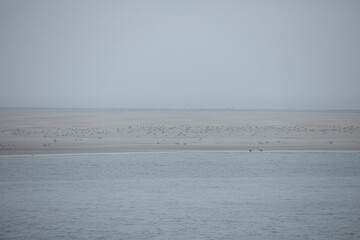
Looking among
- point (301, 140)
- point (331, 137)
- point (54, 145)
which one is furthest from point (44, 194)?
point (331, 137)

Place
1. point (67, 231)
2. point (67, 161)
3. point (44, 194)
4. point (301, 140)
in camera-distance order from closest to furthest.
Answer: point (67, 231) < point (44, 194) < point (67, 161) < point (301, 140)

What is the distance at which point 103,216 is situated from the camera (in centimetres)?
2427

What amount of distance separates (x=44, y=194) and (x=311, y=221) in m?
13.9

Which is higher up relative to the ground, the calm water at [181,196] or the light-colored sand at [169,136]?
the light-colored sand at [169,136]

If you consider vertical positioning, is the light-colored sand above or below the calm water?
above

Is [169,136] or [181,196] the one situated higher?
[169,136]

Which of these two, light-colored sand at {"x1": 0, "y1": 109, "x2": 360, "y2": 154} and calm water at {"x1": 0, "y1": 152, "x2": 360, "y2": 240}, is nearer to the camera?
calm water at {"x1": 0, "y1": 152, "x2": 360, "y2": 240}

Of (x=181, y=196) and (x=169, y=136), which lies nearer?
(x=181, y=196)

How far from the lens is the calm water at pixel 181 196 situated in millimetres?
22172

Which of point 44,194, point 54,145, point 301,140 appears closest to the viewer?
point 44,194

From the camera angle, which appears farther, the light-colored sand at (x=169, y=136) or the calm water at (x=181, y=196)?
the light-colored sand at (x=169, y=136)

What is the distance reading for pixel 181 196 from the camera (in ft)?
93.1

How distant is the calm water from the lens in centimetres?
2217

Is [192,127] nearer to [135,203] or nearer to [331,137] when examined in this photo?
[331,137]
